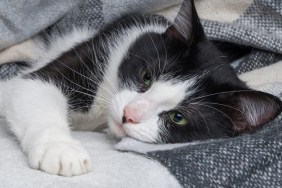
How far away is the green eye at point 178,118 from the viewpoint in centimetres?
127

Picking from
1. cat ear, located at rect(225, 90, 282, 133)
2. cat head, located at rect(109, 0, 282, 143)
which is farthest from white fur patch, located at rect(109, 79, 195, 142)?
cat ear, located at rect(225, 90, 282, 133)

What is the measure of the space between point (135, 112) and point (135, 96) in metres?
0.08

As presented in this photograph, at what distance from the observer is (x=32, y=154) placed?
3.50ft

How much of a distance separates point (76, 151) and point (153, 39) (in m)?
0.51

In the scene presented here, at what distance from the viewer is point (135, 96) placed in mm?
1277

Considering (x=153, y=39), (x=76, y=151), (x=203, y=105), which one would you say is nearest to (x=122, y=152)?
(x=76, y=151)

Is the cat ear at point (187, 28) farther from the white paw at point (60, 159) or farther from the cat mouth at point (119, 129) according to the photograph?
the white paw at point (60, 159)

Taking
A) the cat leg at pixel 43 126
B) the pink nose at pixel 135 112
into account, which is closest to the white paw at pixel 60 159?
the cat leg at pixel 43 126

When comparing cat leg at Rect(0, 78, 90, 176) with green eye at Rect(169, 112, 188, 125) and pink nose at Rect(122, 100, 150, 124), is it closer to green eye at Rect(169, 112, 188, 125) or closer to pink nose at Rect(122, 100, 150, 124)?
pink nose at Rect(122, 100, 150, 124)

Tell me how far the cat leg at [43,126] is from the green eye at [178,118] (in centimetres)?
26

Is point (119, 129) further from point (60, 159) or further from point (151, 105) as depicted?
point (60, 159)

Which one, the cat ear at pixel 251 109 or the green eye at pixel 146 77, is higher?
the green eye at pixel 146 77

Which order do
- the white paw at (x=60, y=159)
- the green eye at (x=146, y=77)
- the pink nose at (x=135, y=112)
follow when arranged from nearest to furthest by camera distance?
the white paw at (x=60, y=159), the pink nose at (x=135, y=112), the green eye at (x=146, y=77)

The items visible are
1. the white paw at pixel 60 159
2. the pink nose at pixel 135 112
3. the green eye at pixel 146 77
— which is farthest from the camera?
the green eye at pixel 146 77
